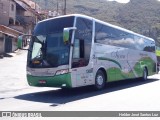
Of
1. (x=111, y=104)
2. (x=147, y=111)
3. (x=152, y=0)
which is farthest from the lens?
(x=152, y=0)

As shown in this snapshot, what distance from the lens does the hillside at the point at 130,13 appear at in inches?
3523

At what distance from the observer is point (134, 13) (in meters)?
109

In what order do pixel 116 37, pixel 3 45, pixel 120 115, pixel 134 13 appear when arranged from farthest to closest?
pixel 134 13 → pixel 3 45 → pixel 116 37 → pixel 120 115

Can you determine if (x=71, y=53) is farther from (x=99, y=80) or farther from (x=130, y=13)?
(x=130, y=13)

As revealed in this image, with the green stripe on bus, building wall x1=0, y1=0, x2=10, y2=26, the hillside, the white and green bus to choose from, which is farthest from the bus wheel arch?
the hillside

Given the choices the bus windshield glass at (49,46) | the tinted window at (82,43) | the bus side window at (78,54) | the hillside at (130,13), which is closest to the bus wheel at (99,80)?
the tinted window at (82,43)

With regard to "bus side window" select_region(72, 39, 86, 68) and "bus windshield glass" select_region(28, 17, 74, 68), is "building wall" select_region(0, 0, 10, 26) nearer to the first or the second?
"bus windshield glass" select_region(28, 17, 74, 68)

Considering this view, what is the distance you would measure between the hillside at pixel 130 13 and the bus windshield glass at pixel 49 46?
64605mm

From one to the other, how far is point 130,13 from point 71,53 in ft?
331

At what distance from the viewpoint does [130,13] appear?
363 feet

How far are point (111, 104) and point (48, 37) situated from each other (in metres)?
4.33

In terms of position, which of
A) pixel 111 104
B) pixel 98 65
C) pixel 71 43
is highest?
pixel 71 43

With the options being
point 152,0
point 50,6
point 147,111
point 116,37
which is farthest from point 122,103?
point 50,6

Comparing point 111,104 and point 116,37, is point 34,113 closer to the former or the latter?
point 111,104
